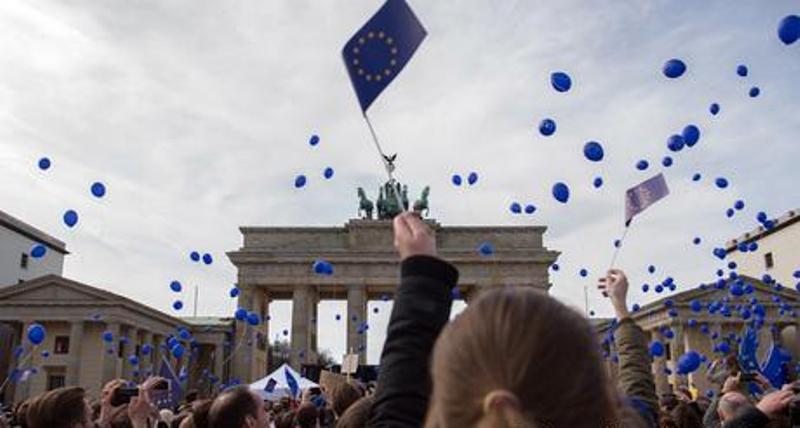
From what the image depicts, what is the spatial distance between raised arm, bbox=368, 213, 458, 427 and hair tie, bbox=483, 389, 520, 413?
66 cm

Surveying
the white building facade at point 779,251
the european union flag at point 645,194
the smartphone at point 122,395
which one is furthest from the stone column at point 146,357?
the smartphone at point 122,395

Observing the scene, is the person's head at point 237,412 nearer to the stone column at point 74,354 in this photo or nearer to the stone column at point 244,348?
the stone column at point 74,354

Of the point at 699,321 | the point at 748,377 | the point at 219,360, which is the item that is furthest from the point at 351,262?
the point at 748,377

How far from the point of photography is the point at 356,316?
60.1 metres

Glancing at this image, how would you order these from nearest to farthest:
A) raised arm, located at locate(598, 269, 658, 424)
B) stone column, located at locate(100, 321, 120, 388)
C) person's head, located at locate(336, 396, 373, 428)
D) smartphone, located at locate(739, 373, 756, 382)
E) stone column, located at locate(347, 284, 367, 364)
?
raised arm, located at locate(598, 269, 658, 424) → person's head, located at locate(336, 396, 373, 428) → smartphone, located at locate(739, 373, 756, 382) → stone column, located at locate(100, 321, 120, 388) → stone column, located at locate(347, 284, 367, 364)

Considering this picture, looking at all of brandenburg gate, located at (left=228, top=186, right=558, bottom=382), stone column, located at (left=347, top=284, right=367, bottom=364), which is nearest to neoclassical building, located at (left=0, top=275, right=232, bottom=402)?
brandenburg gate, located at (left=228, top=186, right=558, bottom=382)

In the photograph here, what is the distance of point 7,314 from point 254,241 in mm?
18181

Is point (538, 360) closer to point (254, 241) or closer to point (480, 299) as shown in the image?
point (480, 299)

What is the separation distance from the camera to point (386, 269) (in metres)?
60.2

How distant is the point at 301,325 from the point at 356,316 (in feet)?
14.4

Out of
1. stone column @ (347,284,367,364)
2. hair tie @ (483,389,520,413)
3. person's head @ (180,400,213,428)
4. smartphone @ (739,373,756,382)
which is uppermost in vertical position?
stone column @ (347,284,367,364)

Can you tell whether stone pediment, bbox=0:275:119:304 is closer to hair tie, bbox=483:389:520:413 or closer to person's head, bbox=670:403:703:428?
person's head, bbox=670:403:703:428

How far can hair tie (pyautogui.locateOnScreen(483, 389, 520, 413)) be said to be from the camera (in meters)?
1.44

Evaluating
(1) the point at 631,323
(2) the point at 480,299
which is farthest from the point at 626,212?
(2) the point at 480,299
